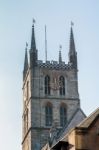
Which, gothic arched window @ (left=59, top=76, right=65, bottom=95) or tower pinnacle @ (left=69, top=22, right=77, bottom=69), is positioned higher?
tower pinnacle @ (left=69, top=22, right=77, bottom=69)

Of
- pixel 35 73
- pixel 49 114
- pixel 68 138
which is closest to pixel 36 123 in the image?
pixel 49 114

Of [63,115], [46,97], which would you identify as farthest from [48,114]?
[46,97]

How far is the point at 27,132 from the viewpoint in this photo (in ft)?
222

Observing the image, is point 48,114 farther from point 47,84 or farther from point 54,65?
point 54,65

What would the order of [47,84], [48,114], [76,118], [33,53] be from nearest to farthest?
[76,118], [48,114], [47,84], [33,53]

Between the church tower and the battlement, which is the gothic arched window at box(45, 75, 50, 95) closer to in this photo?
the church tower

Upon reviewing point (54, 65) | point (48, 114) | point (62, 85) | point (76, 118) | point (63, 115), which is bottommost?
point (76, 118)

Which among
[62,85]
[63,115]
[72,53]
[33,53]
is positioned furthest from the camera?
[72,53]

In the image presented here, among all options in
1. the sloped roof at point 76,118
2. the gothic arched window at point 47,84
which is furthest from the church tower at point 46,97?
the sloped roof at point 76,118

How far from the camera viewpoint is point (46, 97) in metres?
68.1

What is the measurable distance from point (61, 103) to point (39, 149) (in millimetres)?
7173

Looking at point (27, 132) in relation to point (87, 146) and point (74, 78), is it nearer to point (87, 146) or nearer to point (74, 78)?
point (74, 78)

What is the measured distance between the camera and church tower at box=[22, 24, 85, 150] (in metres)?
65.9

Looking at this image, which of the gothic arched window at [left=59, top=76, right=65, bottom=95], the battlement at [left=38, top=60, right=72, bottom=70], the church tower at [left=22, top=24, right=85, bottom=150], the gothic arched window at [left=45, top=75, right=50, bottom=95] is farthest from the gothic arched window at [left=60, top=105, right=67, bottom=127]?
the battlement at [left=38, top=60, right=72, bottom=70]
